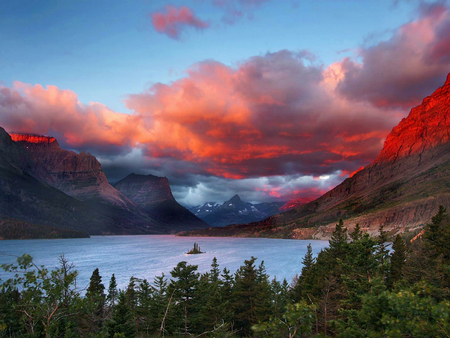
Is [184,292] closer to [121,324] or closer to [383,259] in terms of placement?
[121,324]

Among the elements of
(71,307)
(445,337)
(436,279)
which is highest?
(445,337)

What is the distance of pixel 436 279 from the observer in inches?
1078

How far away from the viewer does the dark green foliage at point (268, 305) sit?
26.1 ft

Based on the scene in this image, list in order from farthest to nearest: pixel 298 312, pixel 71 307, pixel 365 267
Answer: pixel 365 267 → pixel 71 307 → pixel 298 312

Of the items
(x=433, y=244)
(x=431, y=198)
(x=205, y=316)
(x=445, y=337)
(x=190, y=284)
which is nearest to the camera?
(x=445, y=337)

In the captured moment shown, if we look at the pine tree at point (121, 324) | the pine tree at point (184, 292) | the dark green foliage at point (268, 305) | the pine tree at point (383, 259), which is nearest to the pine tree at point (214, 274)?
the dark green foliage at point (268, 305)

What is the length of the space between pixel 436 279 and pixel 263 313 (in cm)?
1926

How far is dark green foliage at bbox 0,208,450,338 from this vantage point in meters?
7.96

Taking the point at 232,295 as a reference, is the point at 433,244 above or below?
above

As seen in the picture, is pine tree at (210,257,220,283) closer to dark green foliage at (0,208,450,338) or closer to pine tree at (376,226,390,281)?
dark green foliage at (0,208,450,338)

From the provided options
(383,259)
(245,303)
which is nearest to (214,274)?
(245,303)

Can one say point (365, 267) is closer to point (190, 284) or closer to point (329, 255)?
point (190, 284)

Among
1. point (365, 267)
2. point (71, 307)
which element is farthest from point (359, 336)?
point (365, 267)

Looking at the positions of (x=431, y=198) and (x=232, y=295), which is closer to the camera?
(x=232, y=295)
